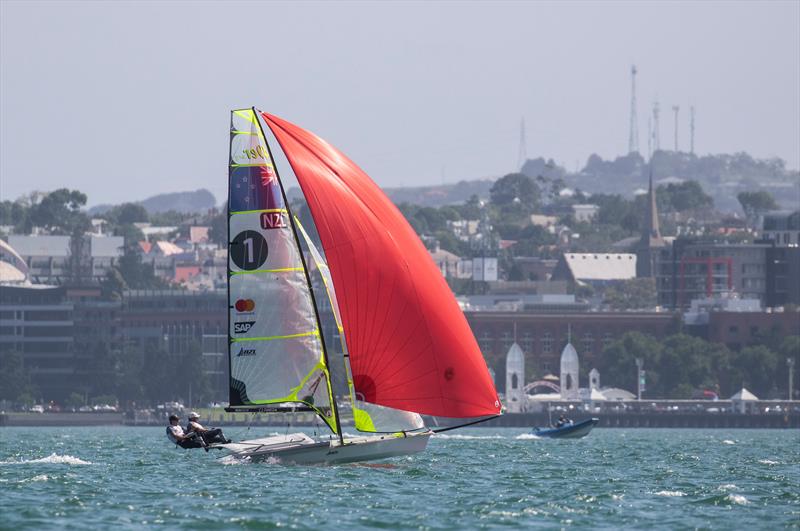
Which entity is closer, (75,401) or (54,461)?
(54,461)

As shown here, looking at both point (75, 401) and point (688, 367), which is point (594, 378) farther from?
point (75, 401)

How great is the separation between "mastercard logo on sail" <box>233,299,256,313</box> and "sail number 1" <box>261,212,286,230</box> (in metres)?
1.46

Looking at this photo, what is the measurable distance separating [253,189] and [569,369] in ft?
340

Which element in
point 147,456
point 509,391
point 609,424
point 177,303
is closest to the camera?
point 147,456

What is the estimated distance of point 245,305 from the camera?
149 ft

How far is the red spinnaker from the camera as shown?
1788 inches

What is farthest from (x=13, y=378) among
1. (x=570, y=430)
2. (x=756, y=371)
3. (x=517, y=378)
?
(x=570, y=430)

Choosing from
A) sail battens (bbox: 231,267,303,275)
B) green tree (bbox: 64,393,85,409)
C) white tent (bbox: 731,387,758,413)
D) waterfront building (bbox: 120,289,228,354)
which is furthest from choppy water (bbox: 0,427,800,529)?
waterfront building (bbox: 120,289,228,354)

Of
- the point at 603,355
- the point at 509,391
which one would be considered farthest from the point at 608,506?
the point at 603,355

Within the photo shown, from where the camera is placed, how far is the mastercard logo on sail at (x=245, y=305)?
4550 centimetres

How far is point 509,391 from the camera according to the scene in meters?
146

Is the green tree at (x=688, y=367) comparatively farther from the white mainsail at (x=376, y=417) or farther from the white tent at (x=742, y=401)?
the white mainsail at (x=376, y=417)

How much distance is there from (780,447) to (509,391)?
68392 mm

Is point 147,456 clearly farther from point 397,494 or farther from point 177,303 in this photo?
point 177,303
